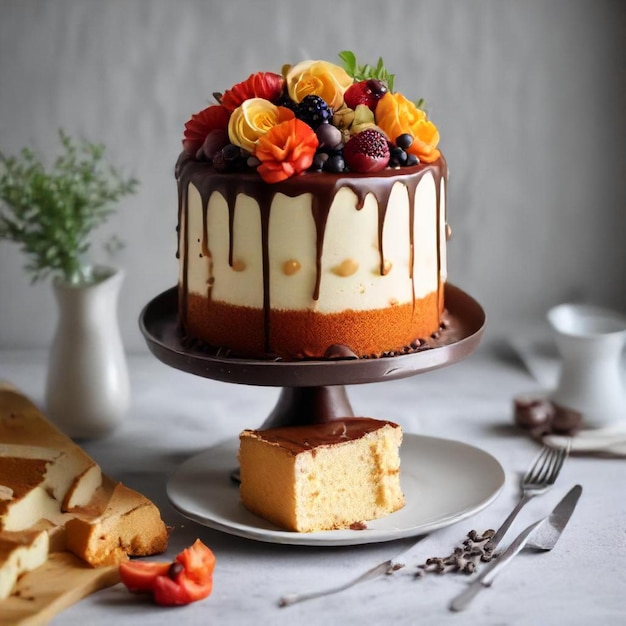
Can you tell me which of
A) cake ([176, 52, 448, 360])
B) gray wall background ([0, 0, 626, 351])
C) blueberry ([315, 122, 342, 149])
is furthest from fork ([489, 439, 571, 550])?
gray wall background ([0, 0, 626, 351])

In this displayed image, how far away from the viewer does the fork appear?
1.78m

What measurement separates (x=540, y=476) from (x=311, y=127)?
784 mm

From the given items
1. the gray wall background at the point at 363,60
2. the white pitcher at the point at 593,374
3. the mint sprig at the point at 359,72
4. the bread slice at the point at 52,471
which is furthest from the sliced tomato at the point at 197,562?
the gray wall background at the point at 363,60

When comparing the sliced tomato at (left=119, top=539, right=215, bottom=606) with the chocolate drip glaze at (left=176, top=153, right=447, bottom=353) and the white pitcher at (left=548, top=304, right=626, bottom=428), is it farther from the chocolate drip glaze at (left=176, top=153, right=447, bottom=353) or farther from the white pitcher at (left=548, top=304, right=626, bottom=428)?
the white pitcher at (left=548, top=304, right=626, bottom=428)

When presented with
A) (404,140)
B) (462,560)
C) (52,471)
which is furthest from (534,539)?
(52,471)

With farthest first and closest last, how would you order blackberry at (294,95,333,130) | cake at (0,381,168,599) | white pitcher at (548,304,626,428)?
white pitcher at (548,304,626,428) < blackberry at (294,95,333,130) < cake at (0,381,168,599)

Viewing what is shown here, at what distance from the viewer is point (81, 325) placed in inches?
87.1

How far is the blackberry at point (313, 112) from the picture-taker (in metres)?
1.68

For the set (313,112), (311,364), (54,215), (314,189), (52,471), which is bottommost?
(52,471)

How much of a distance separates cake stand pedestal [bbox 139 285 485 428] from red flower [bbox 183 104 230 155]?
332 millimetres

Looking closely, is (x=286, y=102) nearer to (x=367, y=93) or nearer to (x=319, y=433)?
(x=367, y=93)

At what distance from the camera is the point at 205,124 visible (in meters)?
1.79

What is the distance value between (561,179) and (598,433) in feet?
2.93

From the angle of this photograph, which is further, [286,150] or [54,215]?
[54,215]
